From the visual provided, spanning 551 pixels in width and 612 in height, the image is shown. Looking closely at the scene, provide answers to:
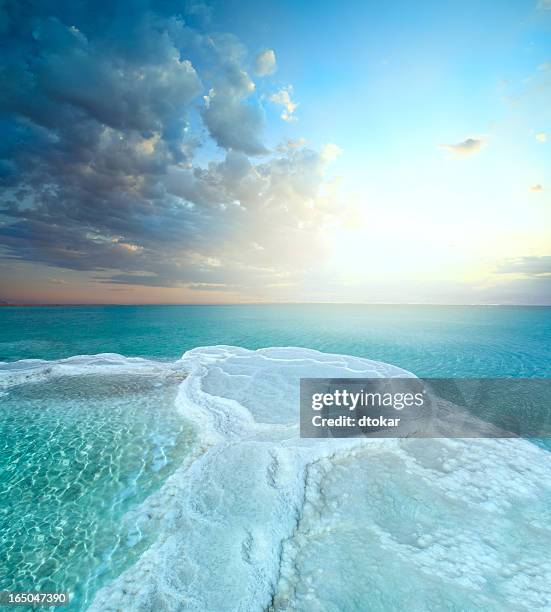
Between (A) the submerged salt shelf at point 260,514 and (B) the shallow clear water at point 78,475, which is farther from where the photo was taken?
(B) the shallow clear water at point 78,475

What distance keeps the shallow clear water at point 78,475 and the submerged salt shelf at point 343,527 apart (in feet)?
1.98

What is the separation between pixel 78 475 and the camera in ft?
24.6

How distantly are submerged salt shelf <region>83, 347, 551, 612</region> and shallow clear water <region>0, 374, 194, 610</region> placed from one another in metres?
0.60

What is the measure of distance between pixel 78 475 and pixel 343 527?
6667 mm

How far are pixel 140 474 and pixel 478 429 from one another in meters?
11.0

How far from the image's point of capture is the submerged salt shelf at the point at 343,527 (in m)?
4.58
